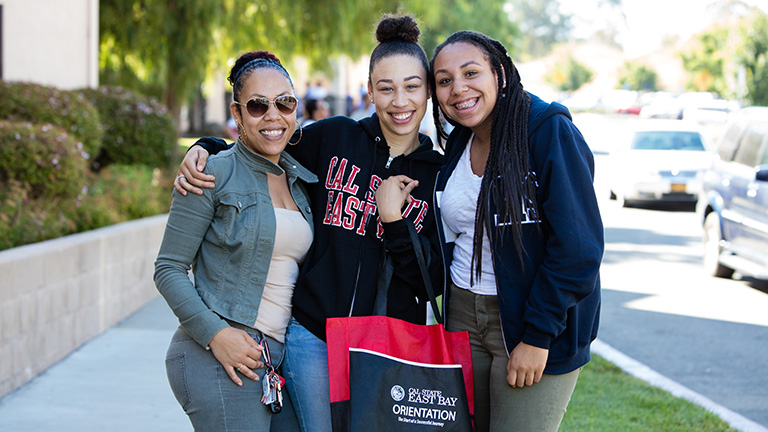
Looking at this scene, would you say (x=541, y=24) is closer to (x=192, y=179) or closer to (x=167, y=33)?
(x=167, y=33)

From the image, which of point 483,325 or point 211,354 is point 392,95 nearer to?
point 483,325

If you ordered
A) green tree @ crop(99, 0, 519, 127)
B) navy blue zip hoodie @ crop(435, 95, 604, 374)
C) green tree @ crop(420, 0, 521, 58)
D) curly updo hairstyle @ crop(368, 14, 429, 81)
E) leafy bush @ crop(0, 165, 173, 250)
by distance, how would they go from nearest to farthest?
navy blue zip hoodie @ crop(435, 95, 604, 374)
curly updo hairstyle @ crop(368, 14, 429, 81)
leafy bush @ crop(0, 165, 173, 250)
green tree @ crop(99, 0, 519, 127)
green tree @ crop(420, 0, 521, 58)

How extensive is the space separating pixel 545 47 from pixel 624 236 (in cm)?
12008

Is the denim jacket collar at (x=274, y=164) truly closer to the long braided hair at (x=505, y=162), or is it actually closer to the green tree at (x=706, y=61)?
the long braided hair at (x=505, y=162)

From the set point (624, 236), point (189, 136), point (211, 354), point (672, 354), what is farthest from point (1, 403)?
point (189, 136)

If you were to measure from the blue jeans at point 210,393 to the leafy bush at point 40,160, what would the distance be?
459 centimetres

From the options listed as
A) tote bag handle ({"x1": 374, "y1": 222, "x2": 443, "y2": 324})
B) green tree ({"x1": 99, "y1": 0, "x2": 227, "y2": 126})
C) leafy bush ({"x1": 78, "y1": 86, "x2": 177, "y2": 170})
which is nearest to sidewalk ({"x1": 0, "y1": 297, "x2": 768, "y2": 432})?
tote bag handle ({"x1": 374, "y1": 222, "x2": 443, "y2": 324})

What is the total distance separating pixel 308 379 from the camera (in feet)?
9.34

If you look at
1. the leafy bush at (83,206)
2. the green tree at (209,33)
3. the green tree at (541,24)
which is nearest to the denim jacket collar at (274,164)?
the leafy bush at (83,206)

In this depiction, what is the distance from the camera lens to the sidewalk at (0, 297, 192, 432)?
4.71m

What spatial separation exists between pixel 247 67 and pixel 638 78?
8156 centimetres

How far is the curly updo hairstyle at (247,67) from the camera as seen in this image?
290cm

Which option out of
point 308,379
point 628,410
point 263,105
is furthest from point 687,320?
point 263,105

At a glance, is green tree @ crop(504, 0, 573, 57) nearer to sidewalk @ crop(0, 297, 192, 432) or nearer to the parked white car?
the parked white car
